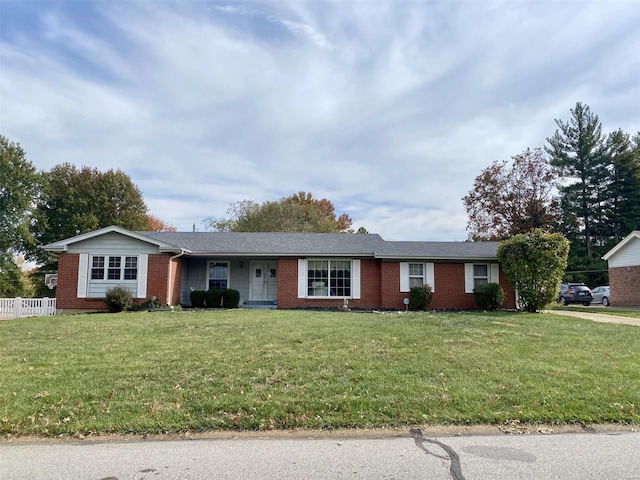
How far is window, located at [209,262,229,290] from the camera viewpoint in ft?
70.1

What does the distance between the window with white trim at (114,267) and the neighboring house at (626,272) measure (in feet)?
87.3

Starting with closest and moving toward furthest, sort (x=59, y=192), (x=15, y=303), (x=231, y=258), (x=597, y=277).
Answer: (x=15, y=303) < (x=231, y=258) < (x=59, y=192) < (x=597, y=277)

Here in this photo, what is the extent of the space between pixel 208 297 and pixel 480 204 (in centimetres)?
3186

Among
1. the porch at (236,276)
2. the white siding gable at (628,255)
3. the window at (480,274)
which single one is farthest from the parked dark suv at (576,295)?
the porch at (236,276)

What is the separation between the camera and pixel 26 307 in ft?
58.7

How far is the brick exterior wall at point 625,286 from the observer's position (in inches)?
1001

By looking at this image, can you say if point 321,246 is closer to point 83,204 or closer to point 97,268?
point 97,268

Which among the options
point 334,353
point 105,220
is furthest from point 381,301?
point 105,220

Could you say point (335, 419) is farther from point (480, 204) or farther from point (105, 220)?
point (480, 204)

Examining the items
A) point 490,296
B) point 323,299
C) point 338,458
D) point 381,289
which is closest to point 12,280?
point 323,299

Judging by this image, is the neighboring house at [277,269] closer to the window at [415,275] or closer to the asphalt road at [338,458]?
the window at [415,275]

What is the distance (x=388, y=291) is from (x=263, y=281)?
6.12 metres

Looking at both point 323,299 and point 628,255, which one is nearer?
point 323,299

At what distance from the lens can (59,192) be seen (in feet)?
120
